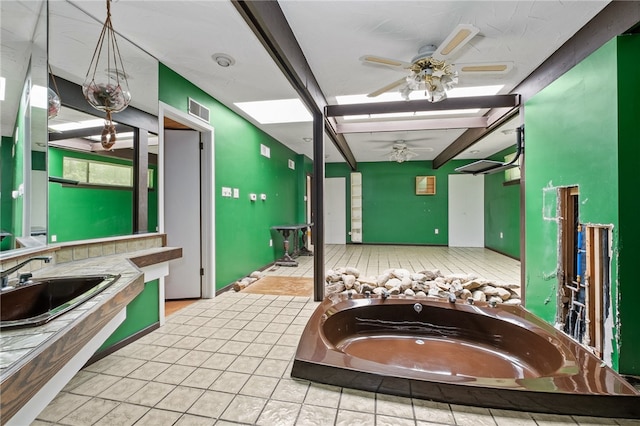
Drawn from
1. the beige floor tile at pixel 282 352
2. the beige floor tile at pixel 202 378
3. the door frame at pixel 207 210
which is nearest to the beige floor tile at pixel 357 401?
the beige floor tile at pixel 282 352

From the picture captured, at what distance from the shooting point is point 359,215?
7.93 metres

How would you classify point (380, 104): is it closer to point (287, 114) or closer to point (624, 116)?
point (287, 114)

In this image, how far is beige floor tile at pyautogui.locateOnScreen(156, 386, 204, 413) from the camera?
136 centimetres

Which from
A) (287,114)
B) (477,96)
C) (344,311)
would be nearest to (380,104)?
(477,96)

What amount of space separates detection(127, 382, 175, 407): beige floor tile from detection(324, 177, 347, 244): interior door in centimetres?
664

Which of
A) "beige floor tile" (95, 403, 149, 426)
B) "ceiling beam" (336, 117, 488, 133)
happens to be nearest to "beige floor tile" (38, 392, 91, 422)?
"beige floor tile" (95, 403, 149, 426)

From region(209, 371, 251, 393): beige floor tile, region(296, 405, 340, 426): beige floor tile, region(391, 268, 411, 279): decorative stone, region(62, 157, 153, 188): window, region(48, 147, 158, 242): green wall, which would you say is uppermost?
region(62, 157, 153, 188): window

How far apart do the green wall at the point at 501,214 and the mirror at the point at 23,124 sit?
6.75 meters

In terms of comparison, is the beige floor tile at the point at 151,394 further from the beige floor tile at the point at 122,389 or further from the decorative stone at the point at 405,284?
the decorative stone at the point at 405,284

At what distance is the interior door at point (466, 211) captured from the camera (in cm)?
723

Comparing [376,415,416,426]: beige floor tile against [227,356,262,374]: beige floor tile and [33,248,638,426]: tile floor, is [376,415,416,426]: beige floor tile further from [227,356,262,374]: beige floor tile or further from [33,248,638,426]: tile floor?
[227,356,262,374]: beige floor tile

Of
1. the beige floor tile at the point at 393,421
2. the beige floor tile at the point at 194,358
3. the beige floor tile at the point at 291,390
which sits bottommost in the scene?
the beige floor tile at the point at 194,358

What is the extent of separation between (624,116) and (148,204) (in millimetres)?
3489

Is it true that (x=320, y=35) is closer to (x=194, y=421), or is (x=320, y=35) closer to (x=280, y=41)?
(x=280, y=41)
